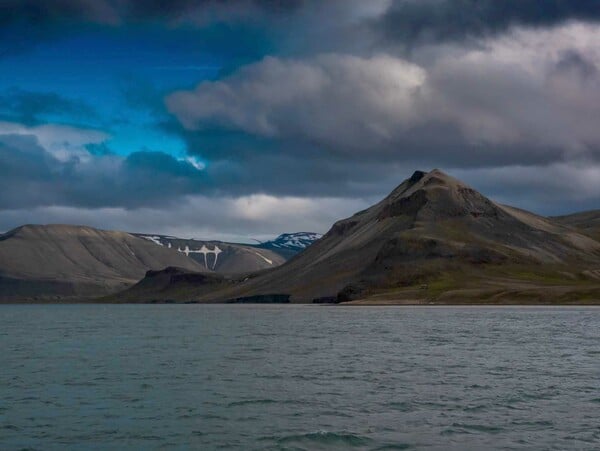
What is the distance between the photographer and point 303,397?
50.5m

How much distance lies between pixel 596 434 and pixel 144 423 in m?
22.0

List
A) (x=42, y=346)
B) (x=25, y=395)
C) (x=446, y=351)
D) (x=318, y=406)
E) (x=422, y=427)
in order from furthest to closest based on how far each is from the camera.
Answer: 1. (x=42, y=346)
2. (x=446, y=351)
3. (x=25, y=395)
4. (x=318, y=406)
5. (x=422, y=427)

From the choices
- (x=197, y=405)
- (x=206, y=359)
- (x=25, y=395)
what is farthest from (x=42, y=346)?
(x=197, y=405)

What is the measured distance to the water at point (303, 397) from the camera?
38.2 m

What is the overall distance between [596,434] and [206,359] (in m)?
43.7

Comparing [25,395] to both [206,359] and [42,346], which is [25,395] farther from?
Result: [42,346]

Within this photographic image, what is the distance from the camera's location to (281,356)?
78.6 metres

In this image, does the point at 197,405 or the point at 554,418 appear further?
the point at 197,405

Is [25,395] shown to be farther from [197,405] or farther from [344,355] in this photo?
[344,355]

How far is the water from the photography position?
3825 cm

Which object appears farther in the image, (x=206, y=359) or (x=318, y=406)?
(x=206, y=359)

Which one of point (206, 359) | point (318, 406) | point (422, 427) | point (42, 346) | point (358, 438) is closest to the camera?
point (358, 438)

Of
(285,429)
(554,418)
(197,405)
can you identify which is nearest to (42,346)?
(197,405)

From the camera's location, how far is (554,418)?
42.6 m
